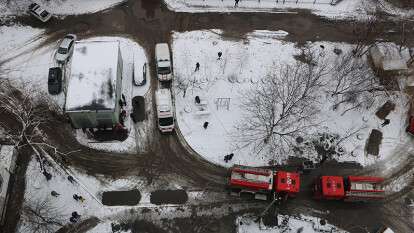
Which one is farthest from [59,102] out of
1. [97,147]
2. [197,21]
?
[197,21]

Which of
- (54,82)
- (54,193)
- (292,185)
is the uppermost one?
(54,82)

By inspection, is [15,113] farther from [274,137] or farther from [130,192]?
[274,137]

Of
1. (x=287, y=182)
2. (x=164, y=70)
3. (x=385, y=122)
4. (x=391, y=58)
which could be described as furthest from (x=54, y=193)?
(x=391, y=58)

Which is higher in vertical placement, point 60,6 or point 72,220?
point 60,6

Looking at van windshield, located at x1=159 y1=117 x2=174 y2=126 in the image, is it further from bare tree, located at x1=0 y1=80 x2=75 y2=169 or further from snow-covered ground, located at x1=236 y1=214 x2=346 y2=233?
snow-covered ground, located at x1=236 y1=214 x2=346 y2=233

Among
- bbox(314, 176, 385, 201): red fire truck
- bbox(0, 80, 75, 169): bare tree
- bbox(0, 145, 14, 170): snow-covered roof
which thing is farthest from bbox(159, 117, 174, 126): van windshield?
bbox(314, 176, 385, 201): red fire truck

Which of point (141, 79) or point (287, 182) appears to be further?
point (141, 79)

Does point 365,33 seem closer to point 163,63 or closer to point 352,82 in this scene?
point 352,82
